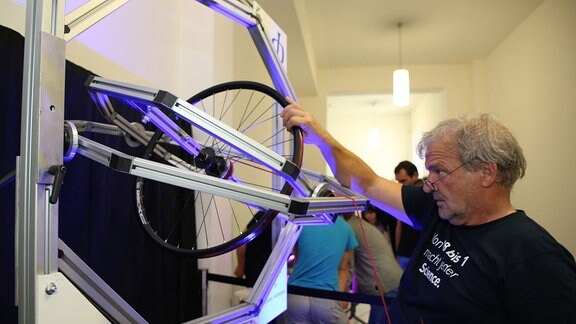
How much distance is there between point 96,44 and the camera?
1443 millimetres

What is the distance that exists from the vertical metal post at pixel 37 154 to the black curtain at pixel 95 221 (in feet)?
1.63

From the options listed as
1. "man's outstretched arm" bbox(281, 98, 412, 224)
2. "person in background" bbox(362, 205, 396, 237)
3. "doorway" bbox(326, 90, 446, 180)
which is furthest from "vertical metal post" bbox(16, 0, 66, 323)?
"doorway" bbox(326, 90, 446, 180)

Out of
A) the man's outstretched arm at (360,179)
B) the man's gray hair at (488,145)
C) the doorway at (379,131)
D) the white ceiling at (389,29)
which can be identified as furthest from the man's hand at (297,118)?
the doorway at (379,131)

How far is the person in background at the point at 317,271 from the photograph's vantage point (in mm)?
2045

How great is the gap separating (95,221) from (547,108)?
11.9 ft

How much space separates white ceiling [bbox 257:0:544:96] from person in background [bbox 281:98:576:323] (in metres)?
1.99

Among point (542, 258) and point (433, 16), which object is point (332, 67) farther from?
point (542, 258)

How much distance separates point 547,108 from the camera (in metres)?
3.34

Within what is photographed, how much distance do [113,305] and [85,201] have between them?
0.57 metres

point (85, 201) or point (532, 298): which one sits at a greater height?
point (85, 201)

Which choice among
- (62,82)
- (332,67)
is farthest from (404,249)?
(332,67)

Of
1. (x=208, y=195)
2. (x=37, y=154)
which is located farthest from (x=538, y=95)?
(x=37, y=154)

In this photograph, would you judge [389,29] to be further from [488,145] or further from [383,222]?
[488,145]

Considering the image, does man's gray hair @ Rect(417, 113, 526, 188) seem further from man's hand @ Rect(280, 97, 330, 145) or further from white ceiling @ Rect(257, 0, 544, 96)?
white ceiling @ Rect(257, 0, 544, 96)
